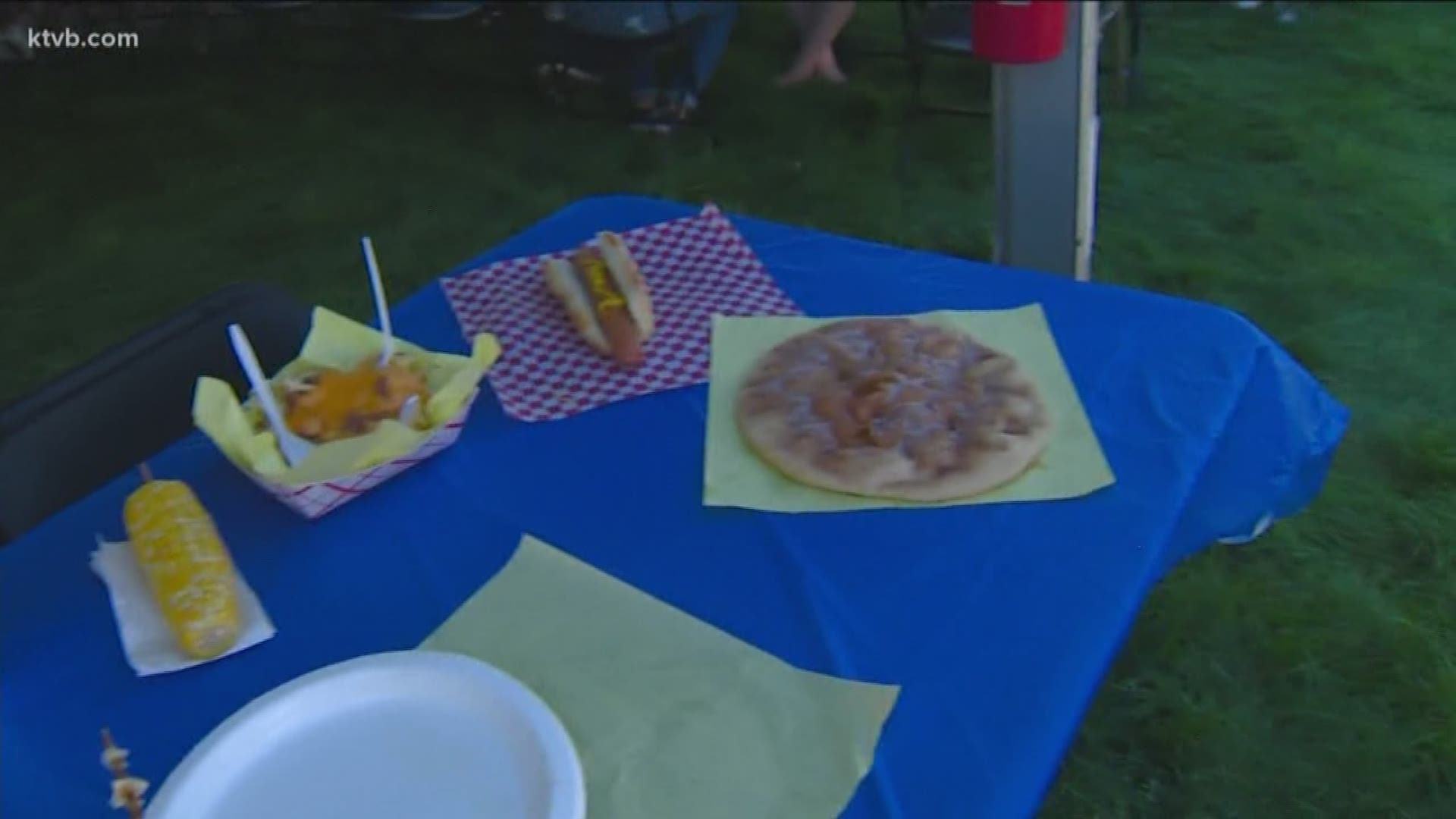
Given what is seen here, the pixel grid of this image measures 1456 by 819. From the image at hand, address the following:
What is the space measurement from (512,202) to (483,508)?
2.52 m

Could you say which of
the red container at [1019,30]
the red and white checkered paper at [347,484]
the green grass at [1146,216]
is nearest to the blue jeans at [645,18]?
the green grass at [1146,216]

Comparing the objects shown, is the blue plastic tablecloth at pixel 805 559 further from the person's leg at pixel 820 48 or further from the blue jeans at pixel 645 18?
the person's leg at pixel 820 48

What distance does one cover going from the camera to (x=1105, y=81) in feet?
12.8

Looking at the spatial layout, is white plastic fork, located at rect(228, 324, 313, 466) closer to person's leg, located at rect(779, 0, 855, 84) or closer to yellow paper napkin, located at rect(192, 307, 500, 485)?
yellow paper napkin, located at rect(192, 307, 500, 485)

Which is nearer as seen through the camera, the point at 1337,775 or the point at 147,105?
the point at 1337,775

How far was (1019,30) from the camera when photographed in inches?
70.3

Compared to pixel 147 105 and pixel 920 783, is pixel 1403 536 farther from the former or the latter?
pixel 147 105

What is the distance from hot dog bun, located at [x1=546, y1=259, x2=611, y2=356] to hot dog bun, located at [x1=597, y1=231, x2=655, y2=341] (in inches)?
1.6

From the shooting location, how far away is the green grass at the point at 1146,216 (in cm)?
201

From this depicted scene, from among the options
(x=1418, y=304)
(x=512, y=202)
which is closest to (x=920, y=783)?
(x=1418, y=304)

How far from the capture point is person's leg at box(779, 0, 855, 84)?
407cm

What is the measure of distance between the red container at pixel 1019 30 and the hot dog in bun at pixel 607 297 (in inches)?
23.3
